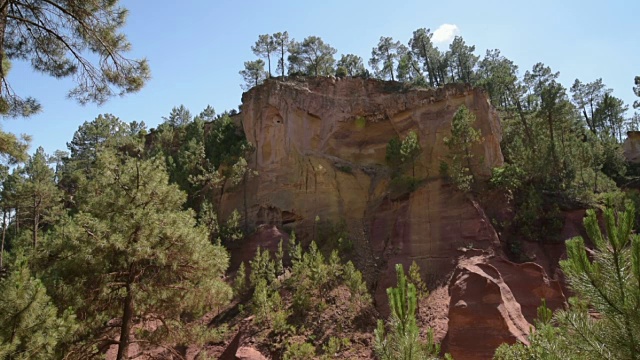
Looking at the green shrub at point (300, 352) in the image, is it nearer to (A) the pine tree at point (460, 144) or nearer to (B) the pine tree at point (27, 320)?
(B) the pine tree at point (27, 320)

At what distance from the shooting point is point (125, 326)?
12.9 meters

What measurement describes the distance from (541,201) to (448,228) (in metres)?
5.94

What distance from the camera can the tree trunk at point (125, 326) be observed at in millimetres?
12773

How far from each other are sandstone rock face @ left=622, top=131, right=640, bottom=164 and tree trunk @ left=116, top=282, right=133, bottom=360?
157 feet

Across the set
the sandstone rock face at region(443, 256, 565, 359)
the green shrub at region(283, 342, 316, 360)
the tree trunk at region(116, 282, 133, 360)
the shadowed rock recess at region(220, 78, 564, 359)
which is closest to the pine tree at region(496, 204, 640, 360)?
the tree trunk at region(116, 282, 133, 360)

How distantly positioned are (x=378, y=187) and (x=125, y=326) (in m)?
21.9

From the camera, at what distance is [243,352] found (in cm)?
2036

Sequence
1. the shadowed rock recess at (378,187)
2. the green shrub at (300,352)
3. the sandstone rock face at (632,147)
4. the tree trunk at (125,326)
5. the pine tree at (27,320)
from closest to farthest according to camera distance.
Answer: the pine tree at (27,320), the tree trunk at (125,326), the green shrub at (300,352), the shadowed rock recess at (378,187), the sandstone rock face at (632,147)

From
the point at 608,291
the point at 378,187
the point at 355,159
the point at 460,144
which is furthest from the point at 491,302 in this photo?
the point at 355,159

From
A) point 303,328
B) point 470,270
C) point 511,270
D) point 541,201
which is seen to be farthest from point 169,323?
point 541,201

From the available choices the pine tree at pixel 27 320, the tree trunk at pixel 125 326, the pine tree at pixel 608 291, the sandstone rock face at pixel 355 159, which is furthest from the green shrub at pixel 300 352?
the pine tree at pixel 608 291

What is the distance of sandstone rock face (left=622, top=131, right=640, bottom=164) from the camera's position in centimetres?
4642

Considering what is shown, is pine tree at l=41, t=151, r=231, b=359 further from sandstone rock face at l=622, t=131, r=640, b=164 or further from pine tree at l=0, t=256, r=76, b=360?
sandstone rock face at l=622, t=131, r=640, b=164

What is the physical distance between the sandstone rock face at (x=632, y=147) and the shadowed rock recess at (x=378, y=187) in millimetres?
21412
